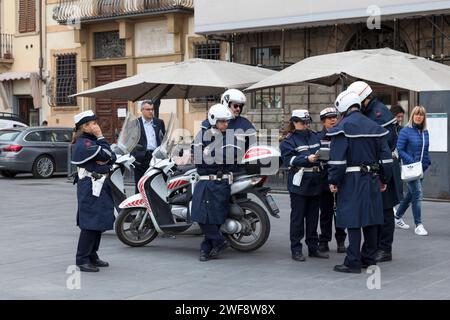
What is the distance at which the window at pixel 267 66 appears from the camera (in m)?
21.5

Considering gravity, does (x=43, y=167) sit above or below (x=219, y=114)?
below

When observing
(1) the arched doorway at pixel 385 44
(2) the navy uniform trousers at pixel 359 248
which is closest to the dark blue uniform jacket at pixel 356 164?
(2) the navy uniform trousers at pixel 359 248

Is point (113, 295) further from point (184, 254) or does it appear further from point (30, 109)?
point (30, 109)

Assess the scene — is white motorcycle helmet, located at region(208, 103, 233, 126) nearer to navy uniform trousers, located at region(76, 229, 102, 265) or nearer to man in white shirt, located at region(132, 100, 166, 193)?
navy uniform trousers, located at region(76, 229, 102, 265)

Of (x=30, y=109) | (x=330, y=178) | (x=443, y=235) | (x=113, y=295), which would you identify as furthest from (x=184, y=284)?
(x=30, y=109)

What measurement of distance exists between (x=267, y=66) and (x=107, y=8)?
258 inches

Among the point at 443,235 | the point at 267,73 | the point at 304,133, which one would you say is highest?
the point at 267,73

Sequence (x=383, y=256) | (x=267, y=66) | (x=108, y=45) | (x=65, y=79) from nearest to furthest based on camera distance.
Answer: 1. (x=383, y=256)
2. (x=267, y=66)
3. (x=108, y=45)
4. (x=65, y=79)

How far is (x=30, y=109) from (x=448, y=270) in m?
23.9

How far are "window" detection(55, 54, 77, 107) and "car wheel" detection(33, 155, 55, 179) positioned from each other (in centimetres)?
611

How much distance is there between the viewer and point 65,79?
2706 centimetres

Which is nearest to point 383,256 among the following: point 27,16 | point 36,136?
point 36,136

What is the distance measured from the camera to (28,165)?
20547 millimetres

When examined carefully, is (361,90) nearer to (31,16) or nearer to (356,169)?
(356,169)
